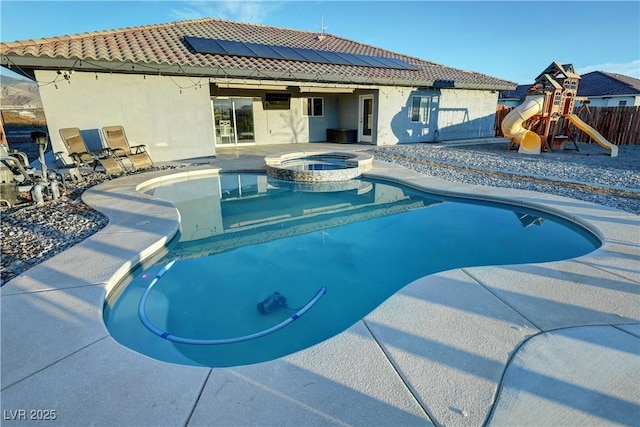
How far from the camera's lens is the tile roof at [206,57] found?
8461 mm

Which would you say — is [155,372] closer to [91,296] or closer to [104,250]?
[91,296]

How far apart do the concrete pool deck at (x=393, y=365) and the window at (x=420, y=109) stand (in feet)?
43.4

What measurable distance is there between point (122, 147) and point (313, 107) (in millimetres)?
9296

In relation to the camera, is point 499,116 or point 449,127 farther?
point 499,116

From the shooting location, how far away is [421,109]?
611 inches

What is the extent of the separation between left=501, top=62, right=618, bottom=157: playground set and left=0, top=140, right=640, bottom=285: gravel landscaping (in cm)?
56

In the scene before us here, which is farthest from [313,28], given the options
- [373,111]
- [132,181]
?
[132,181]

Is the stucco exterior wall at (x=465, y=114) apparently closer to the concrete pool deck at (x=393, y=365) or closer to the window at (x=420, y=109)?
the window at (x=420, y=109)

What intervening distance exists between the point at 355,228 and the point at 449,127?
13.2 metres

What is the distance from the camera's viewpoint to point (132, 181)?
749cm

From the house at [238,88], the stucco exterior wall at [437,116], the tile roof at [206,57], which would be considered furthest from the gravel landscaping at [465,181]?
the tile roof at [206,57]

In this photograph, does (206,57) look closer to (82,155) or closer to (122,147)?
(122,147)

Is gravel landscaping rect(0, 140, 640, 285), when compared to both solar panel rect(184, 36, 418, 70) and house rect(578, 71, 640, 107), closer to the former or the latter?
solar panel rect(184, 36, 418, 70)

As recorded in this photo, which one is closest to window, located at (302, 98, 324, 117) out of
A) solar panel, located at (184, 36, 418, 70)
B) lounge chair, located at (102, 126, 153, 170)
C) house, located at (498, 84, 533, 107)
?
solar panel, located at (184, 36, 418, 70)
